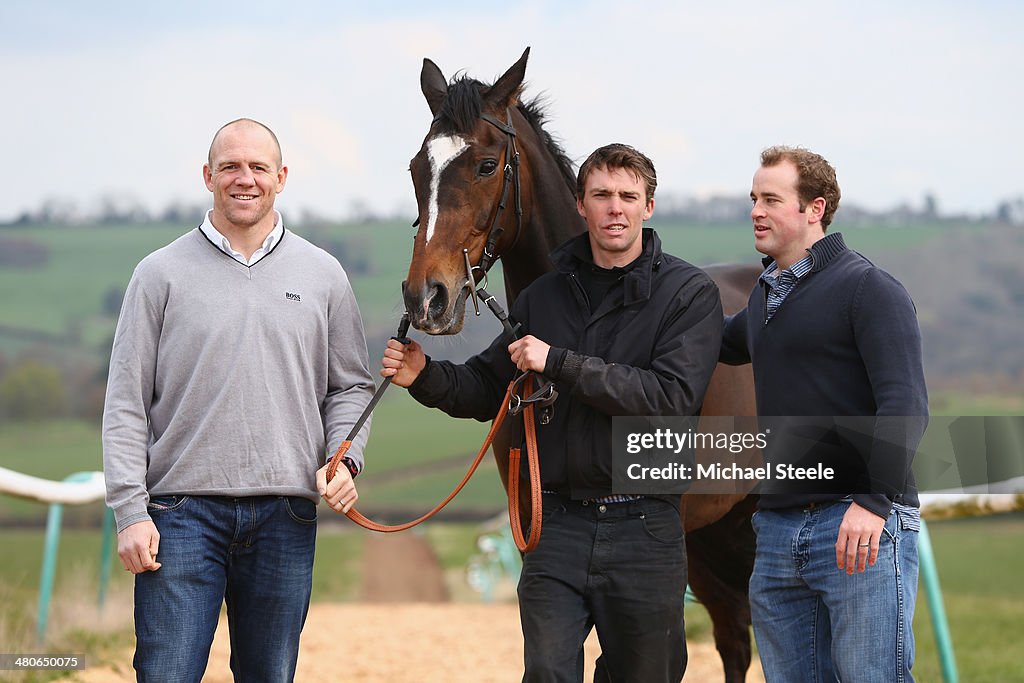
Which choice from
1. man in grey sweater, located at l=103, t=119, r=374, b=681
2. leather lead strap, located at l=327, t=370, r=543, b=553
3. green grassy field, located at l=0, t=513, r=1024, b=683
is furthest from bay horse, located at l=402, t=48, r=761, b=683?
green grassy field, located at l=0, t=513, r=1024, b=683

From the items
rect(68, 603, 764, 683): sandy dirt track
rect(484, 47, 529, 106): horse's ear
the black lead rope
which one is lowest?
rect(68, 603, 764, 683): sandy dirt track

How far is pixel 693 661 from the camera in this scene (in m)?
6.83

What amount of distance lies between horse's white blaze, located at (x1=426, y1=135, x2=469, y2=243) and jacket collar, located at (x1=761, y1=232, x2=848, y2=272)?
1130 mm

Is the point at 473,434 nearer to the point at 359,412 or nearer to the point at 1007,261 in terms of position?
the point at 1007,261

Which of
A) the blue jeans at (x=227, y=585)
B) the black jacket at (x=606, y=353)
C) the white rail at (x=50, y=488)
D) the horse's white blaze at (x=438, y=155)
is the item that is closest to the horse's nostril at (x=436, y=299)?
the horse's white blaze at (x=438, y=155)

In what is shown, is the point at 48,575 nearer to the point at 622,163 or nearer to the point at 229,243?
the point at 229,243

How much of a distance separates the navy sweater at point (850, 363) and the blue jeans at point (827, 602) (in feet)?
0.28

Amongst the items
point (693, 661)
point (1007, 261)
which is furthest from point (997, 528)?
point (693, 661)

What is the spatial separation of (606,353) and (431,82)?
119 centimetres

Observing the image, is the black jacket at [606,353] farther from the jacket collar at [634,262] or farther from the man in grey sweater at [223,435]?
the man in grey sweater at [223,435]

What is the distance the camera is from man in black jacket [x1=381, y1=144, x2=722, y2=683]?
3076 mm

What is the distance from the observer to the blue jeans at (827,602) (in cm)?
287

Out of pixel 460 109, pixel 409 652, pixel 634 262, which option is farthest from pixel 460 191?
pixel 409 652

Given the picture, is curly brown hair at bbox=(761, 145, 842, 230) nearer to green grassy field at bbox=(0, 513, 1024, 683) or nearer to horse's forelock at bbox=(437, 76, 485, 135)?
horse's forelock at bbox=(437, 76, 485, 135)
